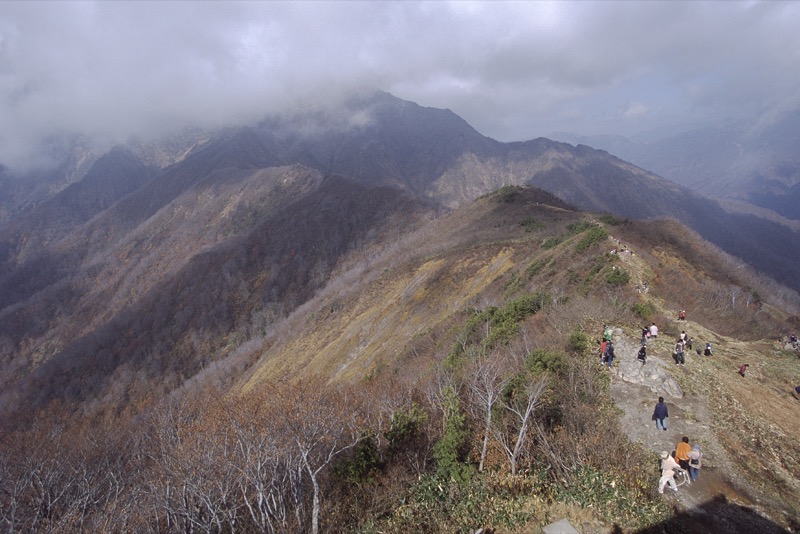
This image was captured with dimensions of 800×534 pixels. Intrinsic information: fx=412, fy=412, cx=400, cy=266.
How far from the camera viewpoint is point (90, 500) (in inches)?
915

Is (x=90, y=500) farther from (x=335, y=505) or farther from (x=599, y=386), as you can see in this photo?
(x=599, y=386)

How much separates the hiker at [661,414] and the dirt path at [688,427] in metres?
0.27

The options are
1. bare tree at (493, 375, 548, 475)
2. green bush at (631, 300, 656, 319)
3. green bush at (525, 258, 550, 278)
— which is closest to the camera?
bare tree at (493, 375, 548, 475)

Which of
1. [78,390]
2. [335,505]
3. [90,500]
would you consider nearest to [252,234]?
[78,390]

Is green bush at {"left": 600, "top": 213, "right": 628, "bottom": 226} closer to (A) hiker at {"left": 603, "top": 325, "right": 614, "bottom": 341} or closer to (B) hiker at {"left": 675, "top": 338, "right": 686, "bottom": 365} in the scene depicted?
(A) hiker at {"left": 603, "top": 325, "right": 614, "bottom": 341}

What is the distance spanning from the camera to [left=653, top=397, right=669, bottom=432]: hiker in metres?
17.2

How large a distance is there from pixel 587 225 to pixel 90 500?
60845 millimetres

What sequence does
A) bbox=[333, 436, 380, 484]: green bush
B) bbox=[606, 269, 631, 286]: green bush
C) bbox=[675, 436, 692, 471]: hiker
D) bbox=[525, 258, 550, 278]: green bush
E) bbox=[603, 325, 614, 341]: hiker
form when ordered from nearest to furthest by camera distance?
1. bbox=[675, 436, 692, 471]: hiker
2. bbox=[333, 436, 380, 484]: green bush
3. bbox=[603, 325, 614, 341]: hiker
4. bbox=[606, 269, 631, 286]: green bush
5. bbox=[525, 258, 550, 278]: green bush

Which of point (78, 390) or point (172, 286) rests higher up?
point (172, 286)

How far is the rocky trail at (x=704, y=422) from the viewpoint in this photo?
44.2 ft

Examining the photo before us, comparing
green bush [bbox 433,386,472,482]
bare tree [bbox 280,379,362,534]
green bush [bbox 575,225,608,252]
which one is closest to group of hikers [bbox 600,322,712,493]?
green bush [bbox 433,386,472,482]

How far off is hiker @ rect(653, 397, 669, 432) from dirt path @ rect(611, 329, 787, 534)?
0.88ft

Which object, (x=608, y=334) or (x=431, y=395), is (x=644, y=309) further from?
(x=431, y=395)

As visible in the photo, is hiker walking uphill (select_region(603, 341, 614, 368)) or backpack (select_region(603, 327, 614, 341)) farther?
backpack (select_region(603, 327, 614, 341))
